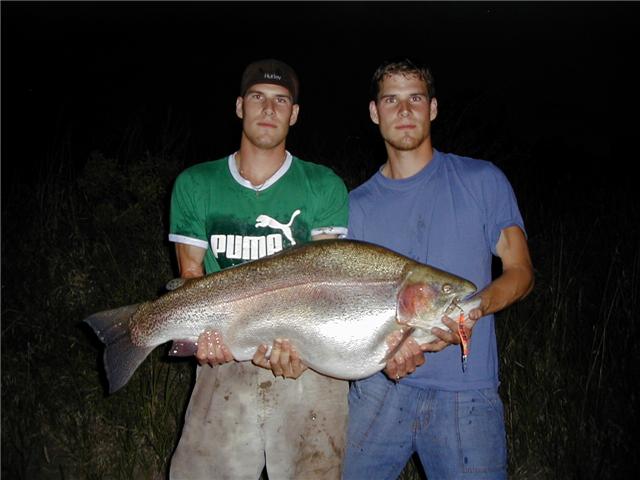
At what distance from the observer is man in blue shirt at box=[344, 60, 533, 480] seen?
288cm

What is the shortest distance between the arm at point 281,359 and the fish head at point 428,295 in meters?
0.58

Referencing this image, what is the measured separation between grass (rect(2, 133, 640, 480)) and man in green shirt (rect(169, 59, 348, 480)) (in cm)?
171

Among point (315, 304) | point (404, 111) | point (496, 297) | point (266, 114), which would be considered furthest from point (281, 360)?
point (404, 111)

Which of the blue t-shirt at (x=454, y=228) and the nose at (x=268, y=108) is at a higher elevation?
the nose at (x=268, y=108)

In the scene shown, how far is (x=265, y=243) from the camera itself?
304cm

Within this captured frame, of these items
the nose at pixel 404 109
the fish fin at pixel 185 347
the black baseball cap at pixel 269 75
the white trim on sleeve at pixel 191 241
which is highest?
the black baseball cap at pixel 269 75

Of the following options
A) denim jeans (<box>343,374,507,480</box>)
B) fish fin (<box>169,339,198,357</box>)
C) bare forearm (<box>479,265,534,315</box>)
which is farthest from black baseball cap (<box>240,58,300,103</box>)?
denim jeans (<box>343,374,507,480</box>)

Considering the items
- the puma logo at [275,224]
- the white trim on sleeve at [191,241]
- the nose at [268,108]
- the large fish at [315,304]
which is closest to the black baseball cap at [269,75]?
the nose at [268,108]

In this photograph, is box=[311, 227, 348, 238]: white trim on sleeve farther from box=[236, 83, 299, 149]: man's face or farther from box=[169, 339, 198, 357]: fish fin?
box=[169, 339, 198, 357]: fish fin

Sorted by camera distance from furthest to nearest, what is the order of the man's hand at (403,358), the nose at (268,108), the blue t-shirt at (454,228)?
the nose at (268,108) < the blue t-shirt at (454,228) < the man's hand at (403,358)

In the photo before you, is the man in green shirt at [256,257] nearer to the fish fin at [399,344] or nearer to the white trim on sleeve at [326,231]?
the white trim on sleeve at [326,231]

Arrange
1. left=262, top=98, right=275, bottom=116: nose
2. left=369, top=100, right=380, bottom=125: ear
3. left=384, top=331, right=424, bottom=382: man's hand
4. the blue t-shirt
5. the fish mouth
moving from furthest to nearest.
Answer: left=369, top=100, right=380, bottom=125: ear → left=262, top=98, right=275, bottom=116: nose → the blue t-shirt → left=384, top=331, right=424, bottom=382: man's hand → the fish mouth

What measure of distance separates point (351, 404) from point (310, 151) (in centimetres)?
564

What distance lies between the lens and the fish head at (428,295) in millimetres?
2729
